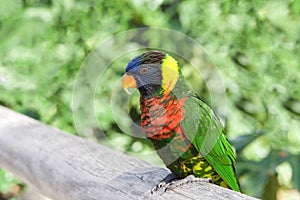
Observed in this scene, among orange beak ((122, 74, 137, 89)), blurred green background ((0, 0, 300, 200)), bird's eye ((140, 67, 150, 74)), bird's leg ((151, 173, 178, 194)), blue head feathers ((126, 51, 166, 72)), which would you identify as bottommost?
blurred green background ((0, 0, 300, 200))

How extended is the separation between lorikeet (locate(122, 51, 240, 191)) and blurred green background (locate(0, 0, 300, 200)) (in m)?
0.96

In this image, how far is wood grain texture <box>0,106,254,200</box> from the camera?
135cm

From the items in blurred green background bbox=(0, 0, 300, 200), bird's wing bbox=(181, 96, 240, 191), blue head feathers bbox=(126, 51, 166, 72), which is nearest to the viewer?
blue head feathers bbox=(126, 51, 166, 72)

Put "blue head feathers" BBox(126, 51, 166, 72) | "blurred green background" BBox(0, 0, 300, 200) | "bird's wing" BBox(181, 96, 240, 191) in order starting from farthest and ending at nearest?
"blurred green background" BBox(0, 0, 300, 200) < "bird's wing" BBox(181, 96, 240, 191) < "blue head feathers" BBox(126, 51, 166, 72)

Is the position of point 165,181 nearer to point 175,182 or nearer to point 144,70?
point 175,182

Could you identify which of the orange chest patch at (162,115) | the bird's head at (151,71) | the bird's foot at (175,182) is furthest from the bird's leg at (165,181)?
the bird's head at (151,71)

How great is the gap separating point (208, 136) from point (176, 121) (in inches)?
3.6

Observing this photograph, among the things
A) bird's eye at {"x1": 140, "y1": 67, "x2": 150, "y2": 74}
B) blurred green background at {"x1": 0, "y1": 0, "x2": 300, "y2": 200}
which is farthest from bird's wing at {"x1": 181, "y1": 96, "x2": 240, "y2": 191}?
blurred green background at {"x1": 0, "y1": 0, "x2": 300, "y2": 200}

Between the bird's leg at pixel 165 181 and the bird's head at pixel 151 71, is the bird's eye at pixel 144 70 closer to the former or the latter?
the bird's head at pixel 151 71

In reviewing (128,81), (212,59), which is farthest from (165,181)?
(212,59)

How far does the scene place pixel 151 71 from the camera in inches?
50.7

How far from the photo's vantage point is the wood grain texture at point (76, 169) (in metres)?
1.35

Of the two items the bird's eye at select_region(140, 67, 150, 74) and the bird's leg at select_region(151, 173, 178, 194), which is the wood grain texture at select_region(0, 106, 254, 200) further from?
the bird's eye at select_region(140, 67, 150, 74)

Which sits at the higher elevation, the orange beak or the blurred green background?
the orange beak
